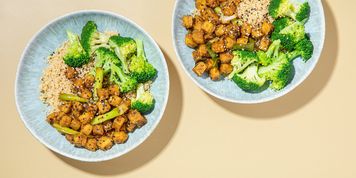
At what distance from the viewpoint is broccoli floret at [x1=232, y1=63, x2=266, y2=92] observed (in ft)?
6.27

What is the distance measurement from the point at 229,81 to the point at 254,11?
0.99ft

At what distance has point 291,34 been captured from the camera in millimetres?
1911

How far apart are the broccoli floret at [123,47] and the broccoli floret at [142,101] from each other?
0.33 ft

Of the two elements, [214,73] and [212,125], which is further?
[212,125]

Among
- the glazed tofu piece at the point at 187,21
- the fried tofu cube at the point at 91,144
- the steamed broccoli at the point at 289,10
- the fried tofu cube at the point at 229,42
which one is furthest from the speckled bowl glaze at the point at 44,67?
the steamed broccoli at the point at 289,10

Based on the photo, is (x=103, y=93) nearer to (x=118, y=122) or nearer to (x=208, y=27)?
(x=118, y=122)

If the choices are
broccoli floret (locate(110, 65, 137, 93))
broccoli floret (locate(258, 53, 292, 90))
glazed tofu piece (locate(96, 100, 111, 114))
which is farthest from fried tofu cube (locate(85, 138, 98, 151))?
broccoli floret (locate(258, 53, 292, 90))

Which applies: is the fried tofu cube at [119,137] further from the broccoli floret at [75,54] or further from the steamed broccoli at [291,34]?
the steamed broccoli at [291,34]

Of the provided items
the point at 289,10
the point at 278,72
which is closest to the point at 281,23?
the point at 289,10

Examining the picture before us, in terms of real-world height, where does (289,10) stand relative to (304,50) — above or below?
above

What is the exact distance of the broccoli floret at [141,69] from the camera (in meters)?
1.91

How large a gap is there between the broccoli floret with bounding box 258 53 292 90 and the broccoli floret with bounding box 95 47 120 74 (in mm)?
581

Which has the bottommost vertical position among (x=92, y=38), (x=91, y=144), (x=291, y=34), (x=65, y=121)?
(x=91, y=144)

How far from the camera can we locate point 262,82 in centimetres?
192
